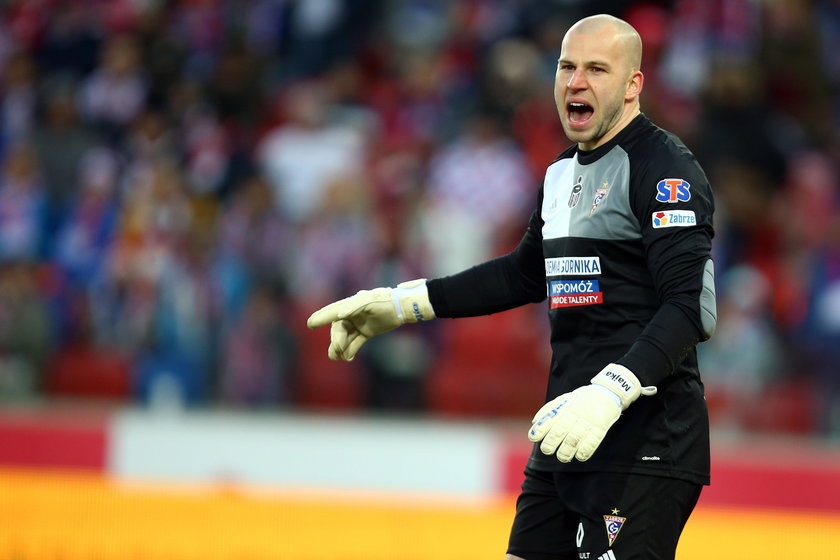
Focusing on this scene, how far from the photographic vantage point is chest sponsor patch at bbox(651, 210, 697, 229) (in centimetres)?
349

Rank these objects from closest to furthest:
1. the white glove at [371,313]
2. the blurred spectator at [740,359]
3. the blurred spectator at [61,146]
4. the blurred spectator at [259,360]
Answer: the white glove at [371,313] → the blurred spectator at [740,359] → the blurred spectator at [259,360] → the blurred spectator at [61,146]

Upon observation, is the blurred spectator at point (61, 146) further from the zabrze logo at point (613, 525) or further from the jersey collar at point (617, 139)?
the zabrze logo at point (613, 525)

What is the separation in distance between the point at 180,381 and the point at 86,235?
214cm

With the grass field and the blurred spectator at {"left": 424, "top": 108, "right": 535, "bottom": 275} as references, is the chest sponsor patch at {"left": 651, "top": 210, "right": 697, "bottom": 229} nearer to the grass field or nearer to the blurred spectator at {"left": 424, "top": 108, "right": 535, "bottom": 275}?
the grass field

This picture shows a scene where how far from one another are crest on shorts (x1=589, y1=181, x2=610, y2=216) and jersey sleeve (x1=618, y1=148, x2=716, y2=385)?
0.31ft

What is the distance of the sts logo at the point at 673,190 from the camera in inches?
139

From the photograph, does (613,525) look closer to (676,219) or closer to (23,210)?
(676,219)

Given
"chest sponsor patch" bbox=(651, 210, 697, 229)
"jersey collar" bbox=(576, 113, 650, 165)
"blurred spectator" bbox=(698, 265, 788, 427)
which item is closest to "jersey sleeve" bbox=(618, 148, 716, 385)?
"chest sponsor patch" bbox=(651, 210, 697, 229)

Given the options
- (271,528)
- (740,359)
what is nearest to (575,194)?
(271,528)

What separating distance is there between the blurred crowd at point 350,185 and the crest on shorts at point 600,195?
18.0 ft

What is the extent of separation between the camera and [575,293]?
3.74m

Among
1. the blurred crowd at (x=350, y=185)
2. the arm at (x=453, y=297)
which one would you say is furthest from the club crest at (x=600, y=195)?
the blurred crowd at (x=350, y=185)

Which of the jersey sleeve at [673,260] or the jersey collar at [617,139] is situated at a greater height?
the jersey collar at [617,139]

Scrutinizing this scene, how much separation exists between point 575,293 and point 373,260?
6.09m
